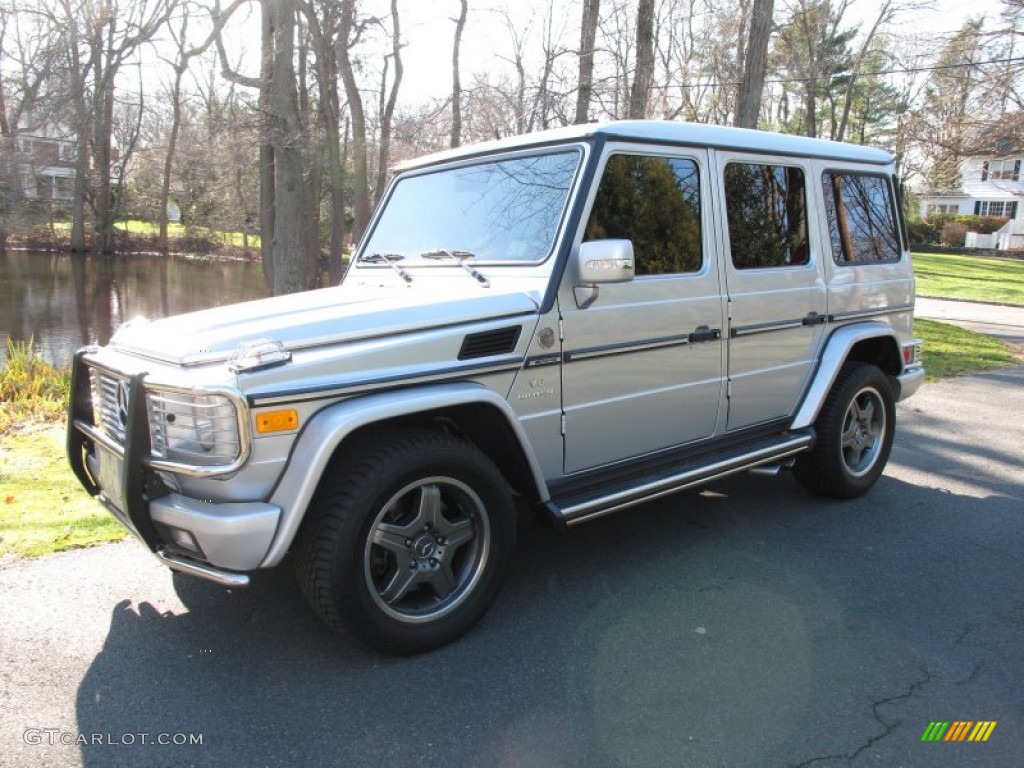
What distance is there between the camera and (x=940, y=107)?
1891 centimetres

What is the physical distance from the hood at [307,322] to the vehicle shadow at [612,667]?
4.08ft

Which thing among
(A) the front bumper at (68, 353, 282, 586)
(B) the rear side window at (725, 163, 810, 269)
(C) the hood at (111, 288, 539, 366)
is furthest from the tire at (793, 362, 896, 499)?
(A) the front bumper at (68, 353, 282, 586)

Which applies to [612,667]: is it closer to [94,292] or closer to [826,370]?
[826,370]

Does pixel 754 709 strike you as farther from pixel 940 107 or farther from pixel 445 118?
pixel 445 118

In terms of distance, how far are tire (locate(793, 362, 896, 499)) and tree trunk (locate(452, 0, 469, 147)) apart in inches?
731

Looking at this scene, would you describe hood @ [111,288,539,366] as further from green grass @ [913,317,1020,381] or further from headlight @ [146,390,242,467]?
green grass @ [913,317,1020,381]

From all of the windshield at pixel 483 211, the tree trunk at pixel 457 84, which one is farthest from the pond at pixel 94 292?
the windshield at pixel 483 211

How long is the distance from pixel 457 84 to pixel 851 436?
26.3 meters

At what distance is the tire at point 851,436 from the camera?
4.81 m

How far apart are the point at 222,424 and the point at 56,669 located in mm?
1318

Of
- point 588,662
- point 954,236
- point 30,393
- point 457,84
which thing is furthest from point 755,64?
point 954,236

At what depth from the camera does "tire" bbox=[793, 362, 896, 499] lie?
481 cm

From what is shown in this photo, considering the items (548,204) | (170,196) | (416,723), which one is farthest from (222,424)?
(170,196)

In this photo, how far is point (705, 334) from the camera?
159 inches
